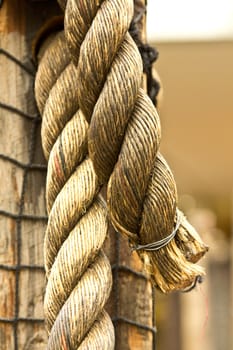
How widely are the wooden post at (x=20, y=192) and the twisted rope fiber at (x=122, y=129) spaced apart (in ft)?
0.47

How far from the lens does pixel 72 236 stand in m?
0.68

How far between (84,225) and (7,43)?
20 cm

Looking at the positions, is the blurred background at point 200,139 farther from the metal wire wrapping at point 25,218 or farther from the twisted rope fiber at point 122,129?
the twisted rope fiber at point 122,129

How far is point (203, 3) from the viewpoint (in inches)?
137

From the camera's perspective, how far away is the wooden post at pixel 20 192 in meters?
0.80

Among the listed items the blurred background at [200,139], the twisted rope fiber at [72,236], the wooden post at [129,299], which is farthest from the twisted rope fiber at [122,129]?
the blurred background at [200,139]

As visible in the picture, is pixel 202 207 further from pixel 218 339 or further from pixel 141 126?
pixel 141 126

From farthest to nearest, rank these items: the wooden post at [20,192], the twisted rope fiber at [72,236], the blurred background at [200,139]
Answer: the blurred background at [200,139] → the wooden post at [20,192] → the twisted rope fiber at [72,236]

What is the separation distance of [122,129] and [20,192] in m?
0.17

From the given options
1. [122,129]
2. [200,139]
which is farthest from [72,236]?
[200,139]

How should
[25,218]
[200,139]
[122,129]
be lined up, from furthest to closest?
[200,139], [25,218], [122,129]

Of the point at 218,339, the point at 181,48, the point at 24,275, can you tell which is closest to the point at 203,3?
the point at 181,48

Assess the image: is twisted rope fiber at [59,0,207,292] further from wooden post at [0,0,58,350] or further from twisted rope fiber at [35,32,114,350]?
wooden post at [0,0,58,350]

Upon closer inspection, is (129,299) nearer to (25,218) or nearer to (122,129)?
(25,218)
